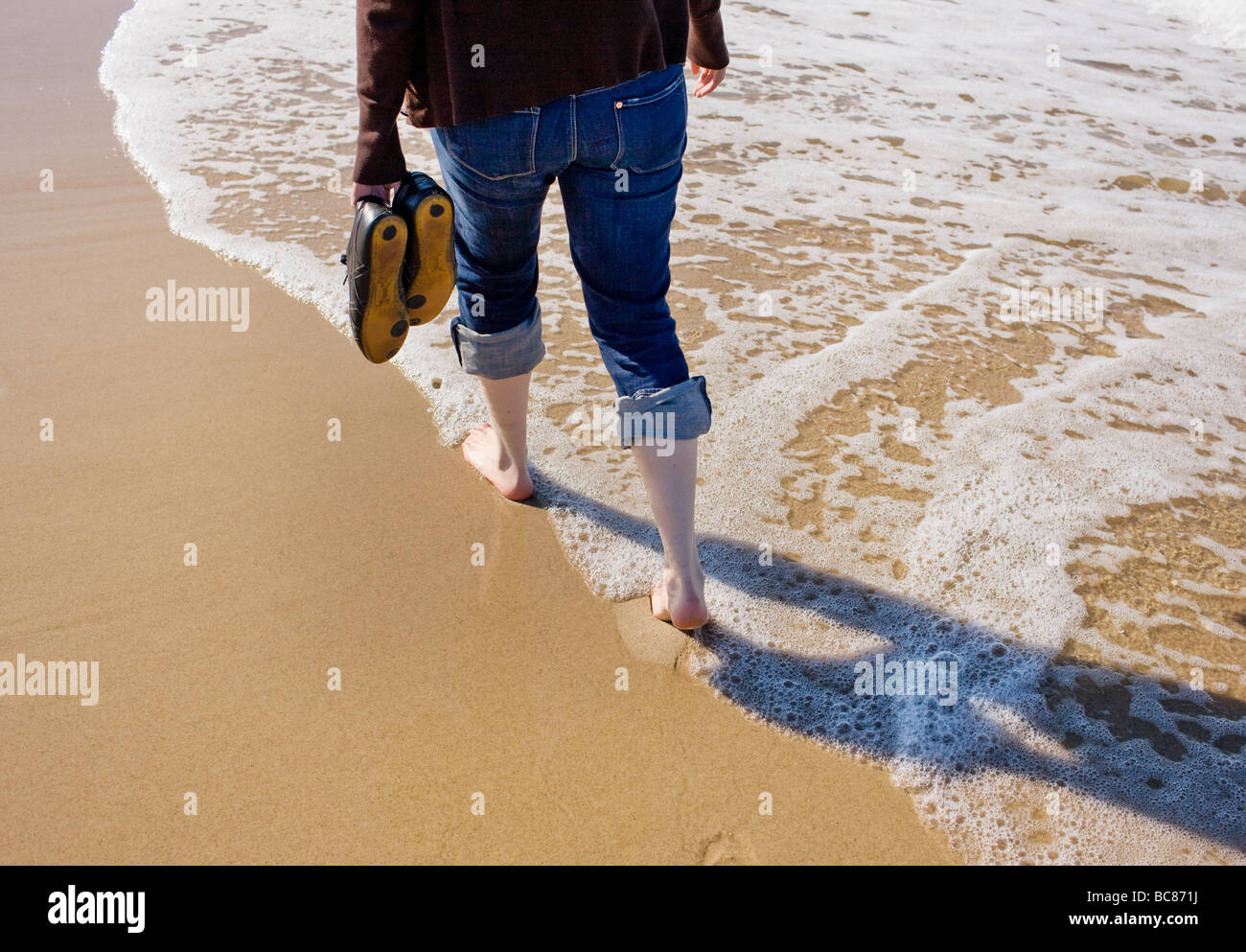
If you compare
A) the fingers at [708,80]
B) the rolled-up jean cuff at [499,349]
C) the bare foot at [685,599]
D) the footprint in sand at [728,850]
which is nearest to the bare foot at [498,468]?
the rolled-up jean cuff at [499,349]

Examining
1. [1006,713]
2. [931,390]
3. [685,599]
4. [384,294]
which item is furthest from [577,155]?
[931,390]

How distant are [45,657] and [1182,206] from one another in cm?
488

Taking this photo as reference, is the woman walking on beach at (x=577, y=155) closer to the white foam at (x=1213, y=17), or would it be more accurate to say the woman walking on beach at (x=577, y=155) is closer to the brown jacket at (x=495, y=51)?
the brown jacket at (x=495, y=51)

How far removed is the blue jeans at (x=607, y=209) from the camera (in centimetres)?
167

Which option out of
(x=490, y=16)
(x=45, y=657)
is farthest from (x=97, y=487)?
(x=490, y=16)

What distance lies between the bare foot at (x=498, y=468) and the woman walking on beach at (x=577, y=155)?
0.45 metres

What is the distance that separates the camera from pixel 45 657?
206 cm

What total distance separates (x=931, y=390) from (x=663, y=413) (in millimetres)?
1510

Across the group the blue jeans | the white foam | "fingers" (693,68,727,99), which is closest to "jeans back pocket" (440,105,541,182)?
the blue jeans

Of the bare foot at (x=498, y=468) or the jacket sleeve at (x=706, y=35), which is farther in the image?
the bare foot at (x=498, y=468)

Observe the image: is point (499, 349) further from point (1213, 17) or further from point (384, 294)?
point (1213, 17)

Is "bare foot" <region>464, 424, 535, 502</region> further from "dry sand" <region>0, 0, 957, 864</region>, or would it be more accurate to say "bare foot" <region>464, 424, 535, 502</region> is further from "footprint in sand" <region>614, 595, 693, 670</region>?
"footprint in sand" <region>614, 595, 693, 670</region>

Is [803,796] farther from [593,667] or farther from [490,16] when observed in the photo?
[490,16]

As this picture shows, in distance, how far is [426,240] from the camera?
5.90 ft
